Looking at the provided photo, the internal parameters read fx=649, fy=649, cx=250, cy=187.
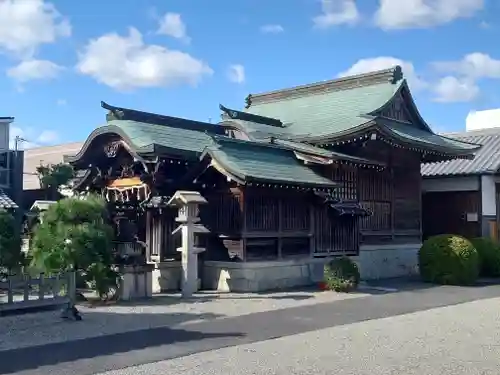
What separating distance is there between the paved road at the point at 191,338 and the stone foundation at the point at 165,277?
14.7ft

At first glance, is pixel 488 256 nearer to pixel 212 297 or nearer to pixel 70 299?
pixel 212 297

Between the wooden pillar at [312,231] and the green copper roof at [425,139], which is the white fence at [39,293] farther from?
the green copper roof at [425,139]

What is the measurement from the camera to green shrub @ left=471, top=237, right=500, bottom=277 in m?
22.0

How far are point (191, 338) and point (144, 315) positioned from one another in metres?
2.70

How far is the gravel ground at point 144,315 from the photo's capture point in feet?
34.9

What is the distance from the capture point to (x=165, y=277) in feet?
56.1

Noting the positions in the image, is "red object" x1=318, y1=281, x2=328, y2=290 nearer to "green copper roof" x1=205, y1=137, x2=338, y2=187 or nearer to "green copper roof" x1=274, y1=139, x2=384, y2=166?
"green copper roof" x1=205, y1=137, x2=338, y2=187

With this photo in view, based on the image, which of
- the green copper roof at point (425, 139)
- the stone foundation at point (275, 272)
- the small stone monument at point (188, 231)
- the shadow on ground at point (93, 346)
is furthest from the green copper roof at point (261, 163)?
the shadow on ground at point (93, 346)

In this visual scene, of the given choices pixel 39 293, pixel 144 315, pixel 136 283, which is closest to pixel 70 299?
pixel 39 293

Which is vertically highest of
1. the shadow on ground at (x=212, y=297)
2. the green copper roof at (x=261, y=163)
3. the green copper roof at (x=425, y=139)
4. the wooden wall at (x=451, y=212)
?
the green copper roof at (x=425, y=139)

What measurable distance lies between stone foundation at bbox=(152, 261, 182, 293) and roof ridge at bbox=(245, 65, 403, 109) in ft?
35.0

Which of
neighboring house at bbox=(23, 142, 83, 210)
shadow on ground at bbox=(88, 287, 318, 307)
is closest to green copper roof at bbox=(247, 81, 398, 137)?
shadow on ground at bbox=(88, 287, 318, 307)

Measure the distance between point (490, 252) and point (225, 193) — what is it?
10349 mm

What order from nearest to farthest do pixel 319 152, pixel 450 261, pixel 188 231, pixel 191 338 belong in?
pixel 191 338 → pixel 188 231 → pixel 319 152 → pixel 450 261
